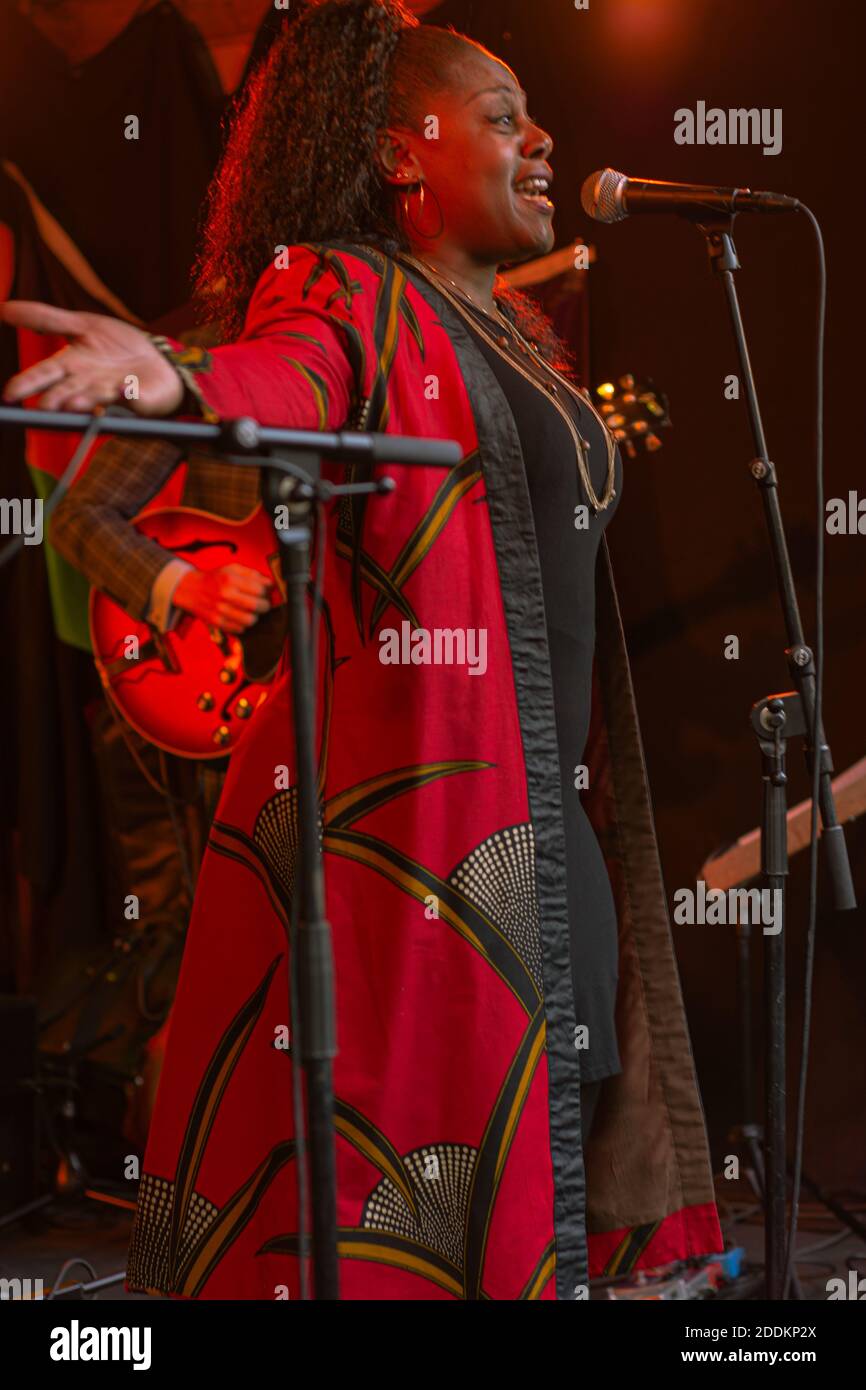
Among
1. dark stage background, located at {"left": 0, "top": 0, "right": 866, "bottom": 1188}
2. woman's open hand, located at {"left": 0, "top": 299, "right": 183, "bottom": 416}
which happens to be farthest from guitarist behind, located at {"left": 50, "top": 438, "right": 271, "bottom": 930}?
woman's open hand, located at {"left": 0, "top": 299, "right": 183, "bottom": 416}

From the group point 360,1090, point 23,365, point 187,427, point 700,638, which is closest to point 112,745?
point 23,365

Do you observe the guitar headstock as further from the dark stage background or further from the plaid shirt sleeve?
the plaid shirt sleeve

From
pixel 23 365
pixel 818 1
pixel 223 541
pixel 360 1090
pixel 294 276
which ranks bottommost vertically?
pixel 360 1090

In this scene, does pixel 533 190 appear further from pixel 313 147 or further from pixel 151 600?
pixel 151 600

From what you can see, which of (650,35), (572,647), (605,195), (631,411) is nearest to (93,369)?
(572,647)

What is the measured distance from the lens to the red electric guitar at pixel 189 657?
343 cm

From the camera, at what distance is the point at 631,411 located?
3.18m

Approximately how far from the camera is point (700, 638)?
3670 millimetres

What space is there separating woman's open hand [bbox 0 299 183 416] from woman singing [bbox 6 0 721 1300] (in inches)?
7.2

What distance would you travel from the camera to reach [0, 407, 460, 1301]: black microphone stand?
1077 millimetres

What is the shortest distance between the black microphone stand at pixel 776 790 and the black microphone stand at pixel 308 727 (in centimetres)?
90

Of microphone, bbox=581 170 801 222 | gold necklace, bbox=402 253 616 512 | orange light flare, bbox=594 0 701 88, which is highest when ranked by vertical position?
orange light flare, bbox=594 0 701 88

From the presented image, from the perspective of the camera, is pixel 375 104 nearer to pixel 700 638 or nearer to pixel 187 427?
pixel 187 427

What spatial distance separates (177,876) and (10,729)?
2.10 ft
